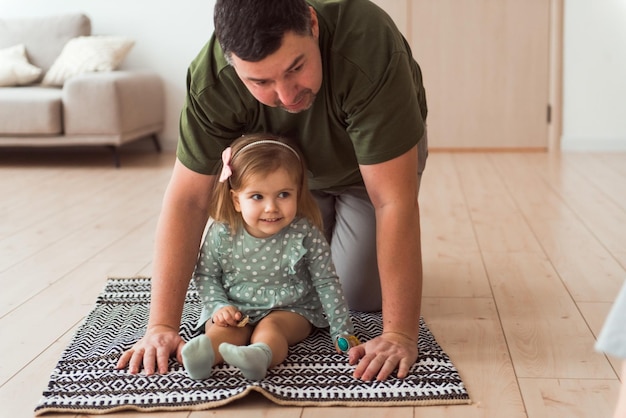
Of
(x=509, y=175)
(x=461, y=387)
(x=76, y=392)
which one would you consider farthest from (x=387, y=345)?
(x=509, y=175)

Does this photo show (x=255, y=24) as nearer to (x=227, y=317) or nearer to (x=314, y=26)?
(x=314, y=26)

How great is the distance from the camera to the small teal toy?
171 centimetres

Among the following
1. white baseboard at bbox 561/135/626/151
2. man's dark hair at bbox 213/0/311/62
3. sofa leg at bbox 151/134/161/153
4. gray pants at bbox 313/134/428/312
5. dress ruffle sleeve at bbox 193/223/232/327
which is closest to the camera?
man's dark hair at bbox 213/0/311/62

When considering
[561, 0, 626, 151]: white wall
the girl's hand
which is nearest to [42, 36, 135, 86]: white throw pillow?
[561, 0, 626, 151]: white wall

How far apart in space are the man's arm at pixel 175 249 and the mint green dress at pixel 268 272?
0.27 ft

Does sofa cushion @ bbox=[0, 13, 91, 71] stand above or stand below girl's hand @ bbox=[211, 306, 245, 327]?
above

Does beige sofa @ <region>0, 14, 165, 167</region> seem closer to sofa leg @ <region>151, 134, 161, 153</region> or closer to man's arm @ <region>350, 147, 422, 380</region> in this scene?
sofa leg @ <region>151, 134, 161, 153</region>

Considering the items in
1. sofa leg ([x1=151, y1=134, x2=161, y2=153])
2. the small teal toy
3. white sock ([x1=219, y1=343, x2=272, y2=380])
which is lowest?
sofa leg ([x1=151, y1=134, x2=161, y2=153])

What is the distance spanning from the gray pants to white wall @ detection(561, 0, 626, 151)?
293cm

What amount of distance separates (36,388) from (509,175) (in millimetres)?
2920

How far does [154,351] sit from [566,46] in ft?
12.2

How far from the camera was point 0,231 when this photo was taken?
9.95ft

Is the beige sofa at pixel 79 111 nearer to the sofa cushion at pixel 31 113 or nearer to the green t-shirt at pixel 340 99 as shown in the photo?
the sofa cushion at pixel 31 113

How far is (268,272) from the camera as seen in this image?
5.89 feet
